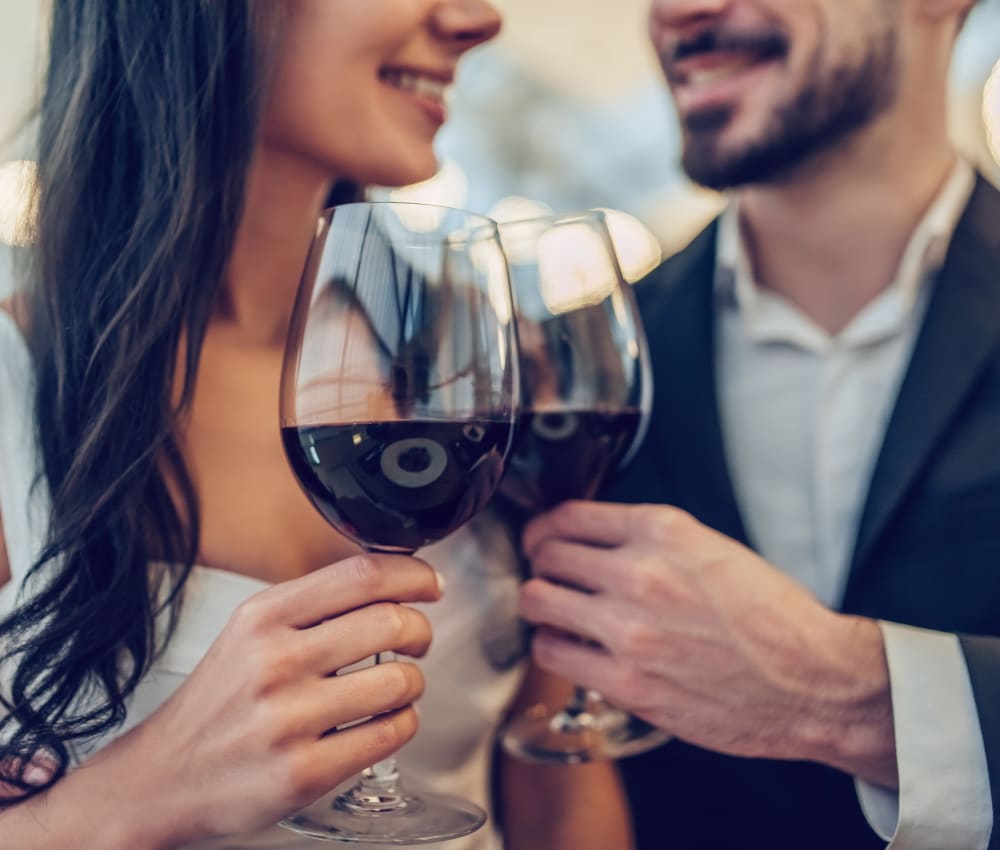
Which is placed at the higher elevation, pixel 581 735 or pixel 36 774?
pixel 36 774

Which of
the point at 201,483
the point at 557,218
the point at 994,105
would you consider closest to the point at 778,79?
the point at 557,218

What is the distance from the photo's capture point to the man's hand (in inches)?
40.6

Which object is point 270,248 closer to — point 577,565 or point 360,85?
point 360,85

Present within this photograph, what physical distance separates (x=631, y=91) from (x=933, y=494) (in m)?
5.73

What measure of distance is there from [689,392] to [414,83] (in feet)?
2.03

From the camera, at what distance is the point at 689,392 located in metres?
1.51

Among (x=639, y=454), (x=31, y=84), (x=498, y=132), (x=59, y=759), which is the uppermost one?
(x=498, y=132)

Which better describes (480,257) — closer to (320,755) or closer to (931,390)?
(320,755)

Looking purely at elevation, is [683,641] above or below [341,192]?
below

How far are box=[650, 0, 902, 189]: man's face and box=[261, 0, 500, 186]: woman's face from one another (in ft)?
2.02

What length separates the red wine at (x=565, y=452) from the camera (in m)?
1.03

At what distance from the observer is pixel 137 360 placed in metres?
0.99

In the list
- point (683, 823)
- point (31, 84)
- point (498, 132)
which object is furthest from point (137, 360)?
point (498, 132)

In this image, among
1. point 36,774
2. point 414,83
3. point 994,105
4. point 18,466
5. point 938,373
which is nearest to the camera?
point 36,774
